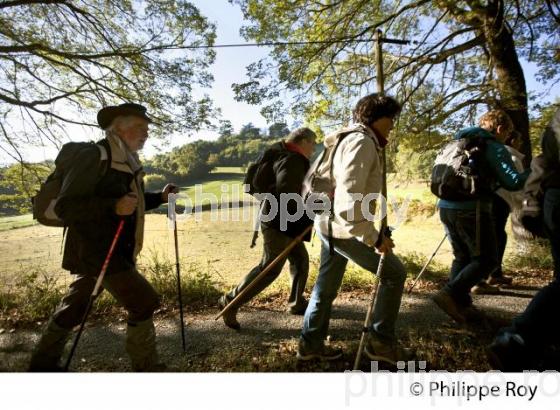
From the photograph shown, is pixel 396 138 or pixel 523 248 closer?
pixel 523 248

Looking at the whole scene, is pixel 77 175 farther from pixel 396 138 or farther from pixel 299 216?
pixel 396 138

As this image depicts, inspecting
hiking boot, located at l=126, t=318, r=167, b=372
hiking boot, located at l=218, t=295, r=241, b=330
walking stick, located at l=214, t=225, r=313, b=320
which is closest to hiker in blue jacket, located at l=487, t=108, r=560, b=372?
walking stick, located at l=214, t=225, r=313, b=320

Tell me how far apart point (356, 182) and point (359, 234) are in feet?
1.09

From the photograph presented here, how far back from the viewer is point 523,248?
17.4ft

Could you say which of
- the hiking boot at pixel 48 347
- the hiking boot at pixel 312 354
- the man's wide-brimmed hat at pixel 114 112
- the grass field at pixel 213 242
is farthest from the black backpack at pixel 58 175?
the grass field at pixel 213 242

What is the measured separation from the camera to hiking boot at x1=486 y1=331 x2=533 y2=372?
2082mm

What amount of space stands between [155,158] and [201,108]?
1246 mm

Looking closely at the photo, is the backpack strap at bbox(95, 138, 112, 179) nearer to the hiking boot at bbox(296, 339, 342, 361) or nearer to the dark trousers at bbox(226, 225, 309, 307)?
the dark trousers at bbox(226, 225, 309, 307)

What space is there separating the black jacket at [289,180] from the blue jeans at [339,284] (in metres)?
0.65

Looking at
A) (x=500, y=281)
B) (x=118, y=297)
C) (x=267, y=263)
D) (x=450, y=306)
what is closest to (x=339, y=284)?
(x=267, y=263)

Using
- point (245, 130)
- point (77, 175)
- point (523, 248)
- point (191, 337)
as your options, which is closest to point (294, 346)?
point (191, 337)

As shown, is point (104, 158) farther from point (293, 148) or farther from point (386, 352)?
point (386, 352)

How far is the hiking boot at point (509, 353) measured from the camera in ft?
6.83

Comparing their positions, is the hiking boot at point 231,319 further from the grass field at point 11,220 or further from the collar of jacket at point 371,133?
the grass field at point 11,220
